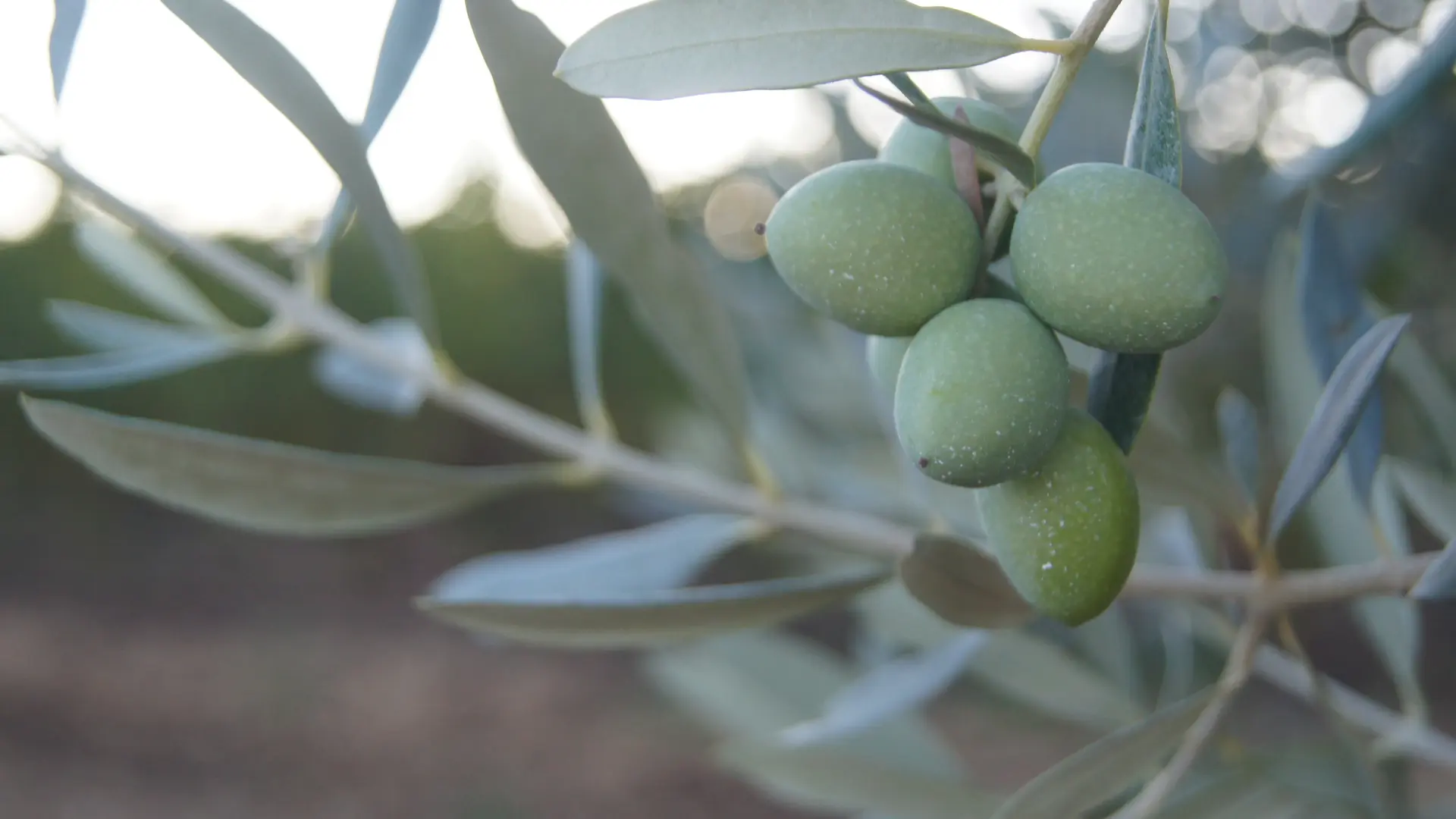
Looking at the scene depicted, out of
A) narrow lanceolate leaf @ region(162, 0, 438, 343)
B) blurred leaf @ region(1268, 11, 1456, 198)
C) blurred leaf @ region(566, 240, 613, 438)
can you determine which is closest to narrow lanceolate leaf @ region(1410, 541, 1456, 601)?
blurred leaf @ region(1268, 11, 1456, 198)

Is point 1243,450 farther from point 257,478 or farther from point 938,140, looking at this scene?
point 257,478

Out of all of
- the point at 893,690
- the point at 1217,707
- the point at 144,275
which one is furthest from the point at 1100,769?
the point at 144,275

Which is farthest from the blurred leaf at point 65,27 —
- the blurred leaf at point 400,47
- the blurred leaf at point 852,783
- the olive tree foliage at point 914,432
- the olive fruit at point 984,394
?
the blurred leaf at point 852,783

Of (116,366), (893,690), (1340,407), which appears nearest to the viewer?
(1340,407)

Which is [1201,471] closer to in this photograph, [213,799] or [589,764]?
[589,764]

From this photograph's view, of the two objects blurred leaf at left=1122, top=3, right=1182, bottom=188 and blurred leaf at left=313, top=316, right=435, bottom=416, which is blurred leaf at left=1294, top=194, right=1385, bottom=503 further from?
blurred leaf at left=313, top=316, right=435, bottom=416

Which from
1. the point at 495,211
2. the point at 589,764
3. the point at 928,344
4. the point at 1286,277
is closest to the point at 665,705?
the point at 589,764
